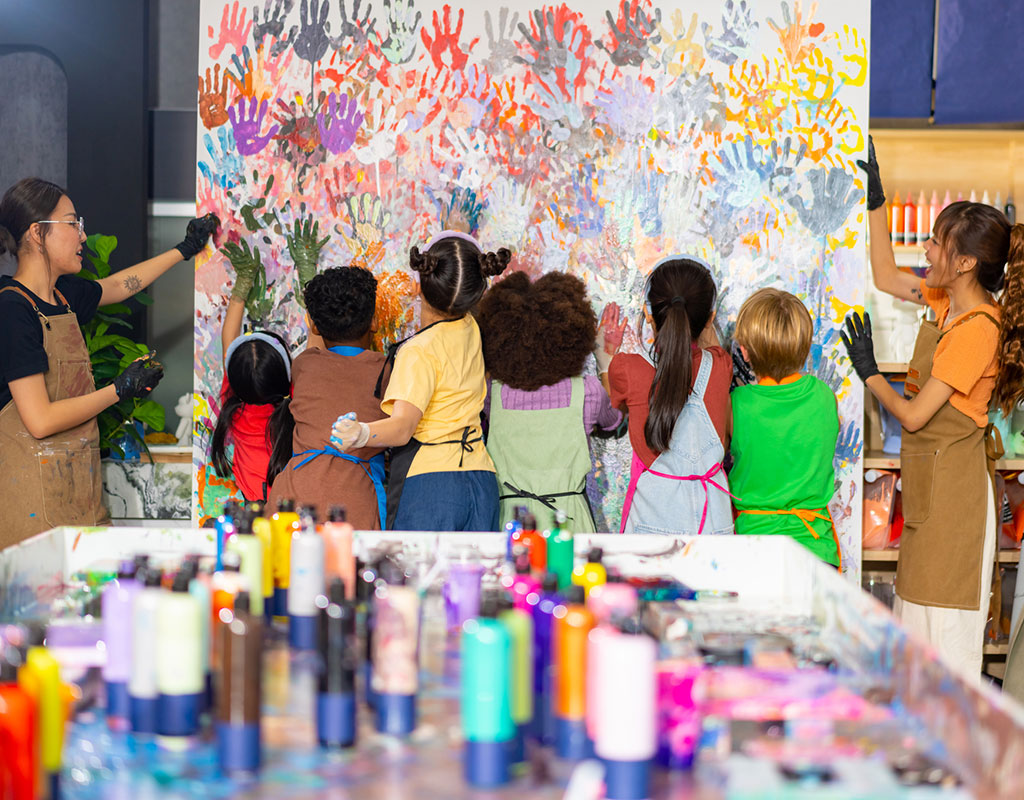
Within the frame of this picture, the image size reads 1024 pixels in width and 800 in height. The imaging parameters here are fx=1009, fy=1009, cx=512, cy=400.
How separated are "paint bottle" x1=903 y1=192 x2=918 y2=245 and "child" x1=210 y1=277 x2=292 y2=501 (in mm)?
2497

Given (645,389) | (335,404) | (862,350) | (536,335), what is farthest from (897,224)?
(335,404)

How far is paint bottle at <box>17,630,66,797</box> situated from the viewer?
3.61ft

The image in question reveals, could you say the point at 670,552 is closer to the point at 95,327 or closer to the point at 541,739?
the point at 541,739

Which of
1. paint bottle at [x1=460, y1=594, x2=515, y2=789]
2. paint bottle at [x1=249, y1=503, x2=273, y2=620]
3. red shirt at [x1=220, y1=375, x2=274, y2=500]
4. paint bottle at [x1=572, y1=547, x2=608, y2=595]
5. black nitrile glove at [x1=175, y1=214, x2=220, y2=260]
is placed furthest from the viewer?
black nitrile glove at [x1=175, y1=214, x2=220, y2=260]

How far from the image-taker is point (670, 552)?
2.04 meters

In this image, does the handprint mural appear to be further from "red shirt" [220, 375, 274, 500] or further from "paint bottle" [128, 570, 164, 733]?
"paint bottle" [128, 570, 164, 733]

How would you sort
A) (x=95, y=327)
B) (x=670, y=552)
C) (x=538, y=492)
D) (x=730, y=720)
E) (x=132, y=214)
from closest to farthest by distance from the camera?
1. (x=730, y=720)
2. (x=670, y=552)
3. (x=538, y=492)
4. (x=95, y=327)
5. (x=132, y=214)

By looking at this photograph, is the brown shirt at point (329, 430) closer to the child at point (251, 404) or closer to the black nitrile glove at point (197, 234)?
the child at point (251, 404)

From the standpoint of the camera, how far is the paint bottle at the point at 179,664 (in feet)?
4.13

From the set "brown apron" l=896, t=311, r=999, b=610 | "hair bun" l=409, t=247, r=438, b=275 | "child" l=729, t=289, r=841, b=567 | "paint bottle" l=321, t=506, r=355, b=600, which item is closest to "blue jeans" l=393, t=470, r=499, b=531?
"hair bun" l=409, t=247, r=438, b=275

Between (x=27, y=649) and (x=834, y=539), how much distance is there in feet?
7.48

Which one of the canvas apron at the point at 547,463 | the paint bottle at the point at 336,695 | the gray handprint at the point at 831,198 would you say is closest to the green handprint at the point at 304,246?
the canvas apron at the point at 547,463

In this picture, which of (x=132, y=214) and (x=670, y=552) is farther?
(x=132, y=214)

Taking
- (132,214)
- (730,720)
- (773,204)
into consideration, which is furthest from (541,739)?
(132,214)
